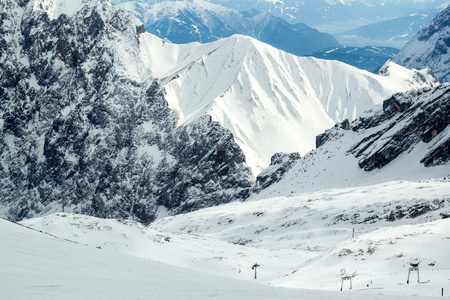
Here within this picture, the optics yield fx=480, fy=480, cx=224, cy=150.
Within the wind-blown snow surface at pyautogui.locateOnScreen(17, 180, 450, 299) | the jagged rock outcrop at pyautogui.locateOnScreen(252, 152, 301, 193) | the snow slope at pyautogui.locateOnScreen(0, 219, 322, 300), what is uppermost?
the jagged rock outcrop at pyautogui.locateOnScreen(252, 152, 301, 193)

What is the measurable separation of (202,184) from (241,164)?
1689 cm

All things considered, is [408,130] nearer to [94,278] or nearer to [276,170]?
[276,170]

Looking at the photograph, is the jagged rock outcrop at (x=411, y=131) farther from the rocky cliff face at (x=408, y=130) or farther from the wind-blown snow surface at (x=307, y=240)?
the wind-blown snow surface at (x=307, y=240)

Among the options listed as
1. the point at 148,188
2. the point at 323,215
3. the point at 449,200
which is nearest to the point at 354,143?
the point at 323,215

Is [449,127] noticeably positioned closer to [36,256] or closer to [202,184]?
[202,184]

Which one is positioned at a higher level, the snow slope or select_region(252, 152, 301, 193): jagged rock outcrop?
select_region(252, 152, 301, 193): jagged rock outcrop

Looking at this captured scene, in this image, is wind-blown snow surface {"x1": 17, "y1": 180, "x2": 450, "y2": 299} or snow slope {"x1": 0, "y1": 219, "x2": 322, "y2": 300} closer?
snow slope {"x1": 0, "y1": 219, "x2": 322, "y2": 300}

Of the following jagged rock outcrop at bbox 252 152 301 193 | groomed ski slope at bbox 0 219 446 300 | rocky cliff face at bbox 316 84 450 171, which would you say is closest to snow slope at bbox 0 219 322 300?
groomed ski slope at bbox 0 219 446 300

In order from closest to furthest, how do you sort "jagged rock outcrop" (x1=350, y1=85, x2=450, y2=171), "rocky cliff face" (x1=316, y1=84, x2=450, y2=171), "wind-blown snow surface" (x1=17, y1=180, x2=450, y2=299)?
1. "wind-blown snow surface" (x1=17, y1=180, x2=450, y2=299)
2. "jagged rock outcrop" (x1=350, y1=85, x2=450, y2=171)
3. "rocky cliff face" (x1=316, y1=84, x2=450, y2=171)

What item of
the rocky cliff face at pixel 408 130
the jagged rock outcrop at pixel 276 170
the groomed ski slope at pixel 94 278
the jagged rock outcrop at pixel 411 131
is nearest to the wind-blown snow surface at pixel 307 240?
the groomed ski slope at pixel 94 278

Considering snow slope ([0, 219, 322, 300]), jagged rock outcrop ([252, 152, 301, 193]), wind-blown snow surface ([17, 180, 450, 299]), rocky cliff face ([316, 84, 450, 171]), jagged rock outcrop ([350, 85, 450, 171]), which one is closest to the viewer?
snow slope ([0, 219, 322, 300])

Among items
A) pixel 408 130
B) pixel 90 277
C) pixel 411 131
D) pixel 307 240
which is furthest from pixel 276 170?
pixel 90 277

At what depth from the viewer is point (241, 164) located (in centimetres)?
18162

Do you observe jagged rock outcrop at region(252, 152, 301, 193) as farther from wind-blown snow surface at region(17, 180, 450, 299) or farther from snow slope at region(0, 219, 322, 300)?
snow slope at region(0, 219, 322, 300)
